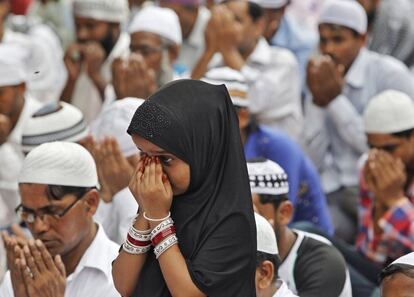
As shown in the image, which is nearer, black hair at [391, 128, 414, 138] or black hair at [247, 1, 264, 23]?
black hair at [391, 128, 414, 138]

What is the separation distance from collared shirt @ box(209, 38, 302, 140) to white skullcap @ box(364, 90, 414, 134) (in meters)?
1.25

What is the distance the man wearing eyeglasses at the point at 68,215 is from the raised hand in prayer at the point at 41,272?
291mm

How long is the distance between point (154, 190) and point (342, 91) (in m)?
4.46

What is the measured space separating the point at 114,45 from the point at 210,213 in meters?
4.83

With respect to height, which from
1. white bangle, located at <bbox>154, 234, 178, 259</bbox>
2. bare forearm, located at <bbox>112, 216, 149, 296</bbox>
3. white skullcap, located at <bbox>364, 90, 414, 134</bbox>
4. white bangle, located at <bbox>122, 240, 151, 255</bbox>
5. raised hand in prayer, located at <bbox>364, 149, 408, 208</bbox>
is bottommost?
raised hand in prayer, located at <bbox>364, 149, 408, 208</bbox>

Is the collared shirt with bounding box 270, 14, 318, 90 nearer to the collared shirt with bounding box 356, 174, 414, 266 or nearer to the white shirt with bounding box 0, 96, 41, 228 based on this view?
the collared shirt with bounding box 356, 174, 414, 266

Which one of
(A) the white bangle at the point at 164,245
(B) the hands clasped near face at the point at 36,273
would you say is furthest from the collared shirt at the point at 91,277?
(A) the white bangle at the point at 164,245

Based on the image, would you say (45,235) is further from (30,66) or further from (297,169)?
(30,66)

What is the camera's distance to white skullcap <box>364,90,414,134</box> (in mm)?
6406

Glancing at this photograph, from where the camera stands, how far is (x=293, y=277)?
16.4 feet

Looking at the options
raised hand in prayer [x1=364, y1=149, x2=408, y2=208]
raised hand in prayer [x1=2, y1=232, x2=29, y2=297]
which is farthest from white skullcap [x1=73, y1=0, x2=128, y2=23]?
raised hand in prayer [x1=2, y1=232, x2=29, y2=297]

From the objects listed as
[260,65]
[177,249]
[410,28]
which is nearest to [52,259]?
[177,249]

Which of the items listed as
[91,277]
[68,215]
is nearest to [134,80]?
[68,215]

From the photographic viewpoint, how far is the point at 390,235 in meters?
5.99
